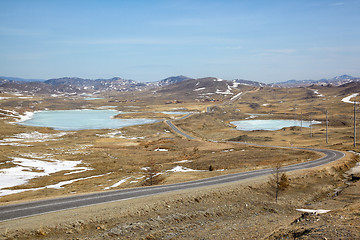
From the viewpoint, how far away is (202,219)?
2439cm

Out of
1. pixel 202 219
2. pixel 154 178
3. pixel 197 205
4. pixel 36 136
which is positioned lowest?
pixel 36 136

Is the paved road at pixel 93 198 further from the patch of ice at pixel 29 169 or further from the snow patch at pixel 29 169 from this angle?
the patch of ice at pixel 29 169

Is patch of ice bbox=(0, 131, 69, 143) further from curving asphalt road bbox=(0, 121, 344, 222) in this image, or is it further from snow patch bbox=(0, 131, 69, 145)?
curving asphalt road bbox=(0, 121, 344, 222)

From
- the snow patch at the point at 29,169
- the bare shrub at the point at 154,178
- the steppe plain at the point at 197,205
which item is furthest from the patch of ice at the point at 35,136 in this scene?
the bare shrub at the point at 154,178

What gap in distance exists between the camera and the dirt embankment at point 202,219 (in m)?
19.7

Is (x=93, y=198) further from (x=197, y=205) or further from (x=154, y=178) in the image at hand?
(x=154, y=178)

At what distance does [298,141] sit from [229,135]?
1072 inches

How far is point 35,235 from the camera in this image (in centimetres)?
1911

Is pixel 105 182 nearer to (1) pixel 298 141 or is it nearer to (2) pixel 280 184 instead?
(2) pixel 280 184

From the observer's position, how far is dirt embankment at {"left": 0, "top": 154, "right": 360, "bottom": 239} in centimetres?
1967

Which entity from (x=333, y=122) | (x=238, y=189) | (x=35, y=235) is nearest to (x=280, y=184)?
(x=238, y=189)

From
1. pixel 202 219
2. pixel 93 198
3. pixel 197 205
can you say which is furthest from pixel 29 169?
pixel 202 219

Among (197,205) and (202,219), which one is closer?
(202,219)

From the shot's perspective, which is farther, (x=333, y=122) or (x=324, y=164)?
(x=333, y=122)
